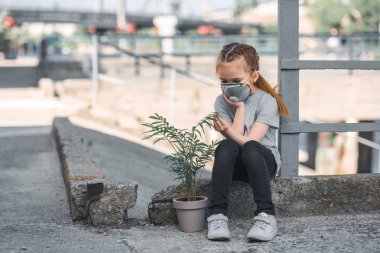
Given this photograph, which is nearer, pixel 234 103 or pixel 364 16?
pixel 234 103

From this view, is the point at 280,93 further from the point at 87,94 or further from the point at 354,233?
the point at 87,94

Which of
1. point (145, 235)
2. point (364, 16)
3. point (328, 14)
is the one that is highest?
point (328, 14)

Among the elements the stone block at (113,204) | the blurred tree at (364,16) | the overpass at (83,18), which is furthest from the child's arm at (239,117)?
the blurred tree at (364,16)

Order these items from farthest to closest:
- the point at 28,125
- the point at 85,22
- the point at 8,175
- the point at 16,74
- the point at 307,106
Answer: the point at 85,22 < the point at 16,74 < the point at 307,106 < the point at 28,125 < the point at 8,175

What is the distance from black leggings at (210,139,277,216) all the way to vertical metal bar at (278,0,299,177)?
441mm

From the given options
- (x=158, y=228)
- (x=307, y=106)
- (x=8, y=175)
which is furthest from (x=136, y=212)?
(x=307, y=106)

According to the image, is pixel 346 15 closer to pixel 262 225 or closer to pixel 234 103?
pixel 234 103

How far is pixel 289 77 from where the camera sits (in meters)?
3.80

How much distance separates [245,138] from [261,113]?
0.22m

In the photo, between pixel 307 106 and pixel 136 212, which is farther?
pixel 307 106

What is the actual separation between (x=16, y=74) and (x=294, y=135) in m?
16.7

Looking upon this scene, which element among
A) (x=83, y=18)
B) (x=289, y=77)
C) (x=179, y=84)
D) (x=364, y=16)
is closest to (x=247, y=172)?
(x=289, y=77)

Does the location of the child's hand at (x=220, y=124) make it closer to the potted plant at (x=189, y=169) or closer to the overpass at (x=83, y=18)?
the potted plant at (x=189, y=169)

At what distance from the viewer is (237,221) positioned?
3.65m
